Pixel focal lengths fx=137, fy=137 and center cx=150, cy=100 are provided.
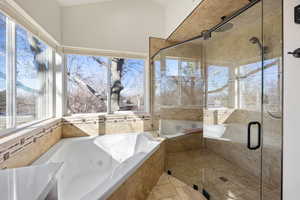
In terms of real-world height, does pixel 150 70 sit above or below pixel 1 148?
above

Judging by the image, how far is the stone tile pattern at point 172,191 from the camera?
1.57 m

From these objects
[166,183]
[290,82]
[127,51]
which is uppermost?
[127,51]

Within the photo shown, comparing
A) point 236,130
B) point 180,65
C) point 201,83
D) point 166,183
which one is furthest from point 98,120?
point 236,130

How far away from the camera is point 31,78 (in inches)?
67.1

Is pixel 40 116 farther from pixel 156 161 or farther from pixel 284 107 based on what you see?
pixel 284 107

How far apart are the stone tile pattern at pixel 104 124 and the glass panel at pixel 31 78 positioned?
39 cm

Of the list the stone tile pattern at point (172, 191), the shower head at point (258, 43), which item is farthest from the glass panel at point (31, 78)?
the shower head at point (258, 43)

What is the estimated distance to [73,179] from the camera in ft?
6.01

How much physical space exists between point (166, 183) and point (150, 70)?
1.92 meters

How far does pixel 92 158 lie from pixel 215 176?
181 cm

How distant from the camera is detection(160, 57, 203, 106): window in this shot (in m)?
2.63

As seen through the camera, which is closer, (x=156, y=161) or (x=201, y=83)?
(x=156, y=161)

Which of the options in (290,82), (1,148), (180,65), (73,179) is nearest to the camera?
(290,82)

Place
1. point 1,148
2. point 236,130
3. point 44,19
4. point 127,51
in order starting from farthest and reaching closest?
point 127,51, point 236,130, point 44,19, point 1,148
